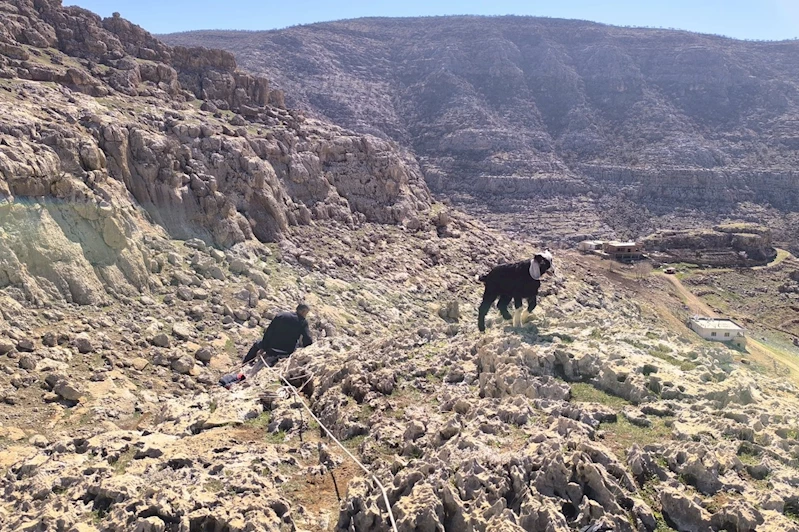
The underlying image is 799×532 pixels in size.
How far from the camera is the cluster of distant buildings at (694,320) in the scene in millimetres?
26688

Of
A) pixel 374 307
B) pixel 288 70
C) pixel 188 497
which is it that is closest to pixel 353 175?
pixel 374 307

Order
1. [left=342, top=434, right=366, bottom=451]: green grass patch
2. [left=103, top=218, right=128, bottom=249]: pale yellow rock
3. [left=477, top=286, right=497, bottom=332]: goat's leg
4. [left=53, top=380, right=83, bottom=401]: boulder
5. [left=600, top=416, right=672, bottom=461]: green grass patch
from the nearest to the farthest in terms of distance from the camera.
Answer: [left=600, top=416, right=672, bottom=461]: green grass patch, [left=342, top=434, right=366, bottom=451]: green grass patch, [left=477, top=286, right=497, bottom=332]: goat's leg, [left=53, top=380, right=83, bottom=401]: boulder, [left=103, top=218, right=128, bottom=249]: pale yellow rock

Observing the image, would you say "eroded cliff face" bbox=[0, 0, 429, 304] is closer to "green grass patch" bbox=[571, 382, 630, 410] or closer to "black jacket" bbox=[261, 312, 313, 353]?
"black jacket" bbox=[261, 312, 313, 353]

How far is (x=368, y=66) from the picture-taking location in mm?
100875

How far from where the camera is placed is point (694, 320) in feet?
96.7

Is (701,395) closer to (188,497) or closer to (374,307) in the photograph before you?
(188,497)

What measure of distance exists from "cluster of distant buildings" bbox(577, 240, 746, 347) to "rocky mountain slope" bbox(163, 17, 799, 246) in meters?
7.14

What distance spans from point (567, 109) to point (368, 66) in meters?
34.9

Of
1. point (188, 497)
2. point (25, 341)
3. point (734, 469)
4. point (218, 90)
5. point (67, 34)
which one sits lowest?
point (25, 341)

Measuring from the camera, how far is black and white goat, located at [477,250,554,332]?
366 inches

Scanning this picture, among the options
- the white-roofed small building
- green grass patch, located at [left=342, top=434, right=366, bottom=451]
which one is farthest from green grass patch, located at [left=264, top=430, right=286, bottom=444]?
the white-roofed small building

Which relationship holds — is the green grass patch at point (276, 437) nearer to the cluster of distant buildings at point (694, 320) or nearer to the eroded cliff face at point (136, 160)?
the eroded cliff face at point (136, 160)

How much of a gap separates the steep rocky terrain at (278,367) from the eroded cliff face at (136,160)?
0.30 ft

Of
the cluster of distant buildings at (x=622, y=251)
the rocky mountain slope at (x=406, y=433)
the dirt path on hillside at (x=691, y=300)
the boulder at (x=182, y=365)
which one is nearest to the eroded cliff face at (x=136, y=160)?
the rocky mountain slope at (x=406, y=433)
